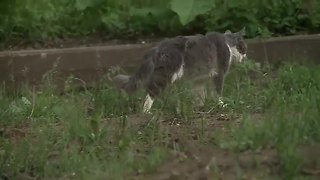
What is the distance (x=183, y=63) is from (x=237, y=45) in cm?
99

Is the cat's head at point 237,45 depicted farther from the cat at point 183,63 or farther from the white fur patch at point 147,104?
the white fur patch at point 147,104

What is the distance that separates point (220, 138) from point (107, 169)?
72 centimetres

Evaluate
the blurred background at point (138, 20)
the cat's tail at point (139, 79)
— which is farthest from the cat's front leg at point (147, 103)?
the blurred background at point (138, 20)

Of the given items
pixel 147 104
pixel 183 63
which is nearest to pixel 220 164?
pixel 147 104

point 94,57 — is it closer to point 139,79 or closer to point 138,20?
point 138,20

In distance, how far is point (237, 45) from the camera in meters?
7.80

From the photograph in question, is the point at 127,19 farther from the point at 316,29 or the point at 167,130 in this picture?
the point at 167,130

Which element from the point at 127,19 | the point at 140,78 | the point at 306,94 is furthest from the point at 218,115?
the point at 127,19

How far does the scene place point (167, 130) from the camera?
16.4 feet

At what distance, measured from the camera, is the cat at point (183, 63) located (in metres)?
6.82

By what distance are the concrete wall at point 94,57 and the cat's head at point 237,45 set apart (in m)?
0.63

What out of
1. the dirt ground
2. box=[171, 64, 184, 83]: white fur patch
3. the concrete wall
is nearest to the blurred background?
the concrete wall

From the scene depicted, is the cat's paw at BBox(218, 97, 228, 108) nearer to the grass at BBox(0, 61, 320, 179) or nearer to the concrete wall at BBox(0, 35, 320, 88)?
the grass at BBox(0, 61, 320, 179)

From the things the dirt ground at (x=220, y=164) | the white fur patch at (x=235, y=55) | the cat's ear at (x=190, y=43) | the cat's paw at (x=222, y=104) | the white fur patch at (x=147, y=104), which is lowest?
the white fur patch at (x=147, y=104)
